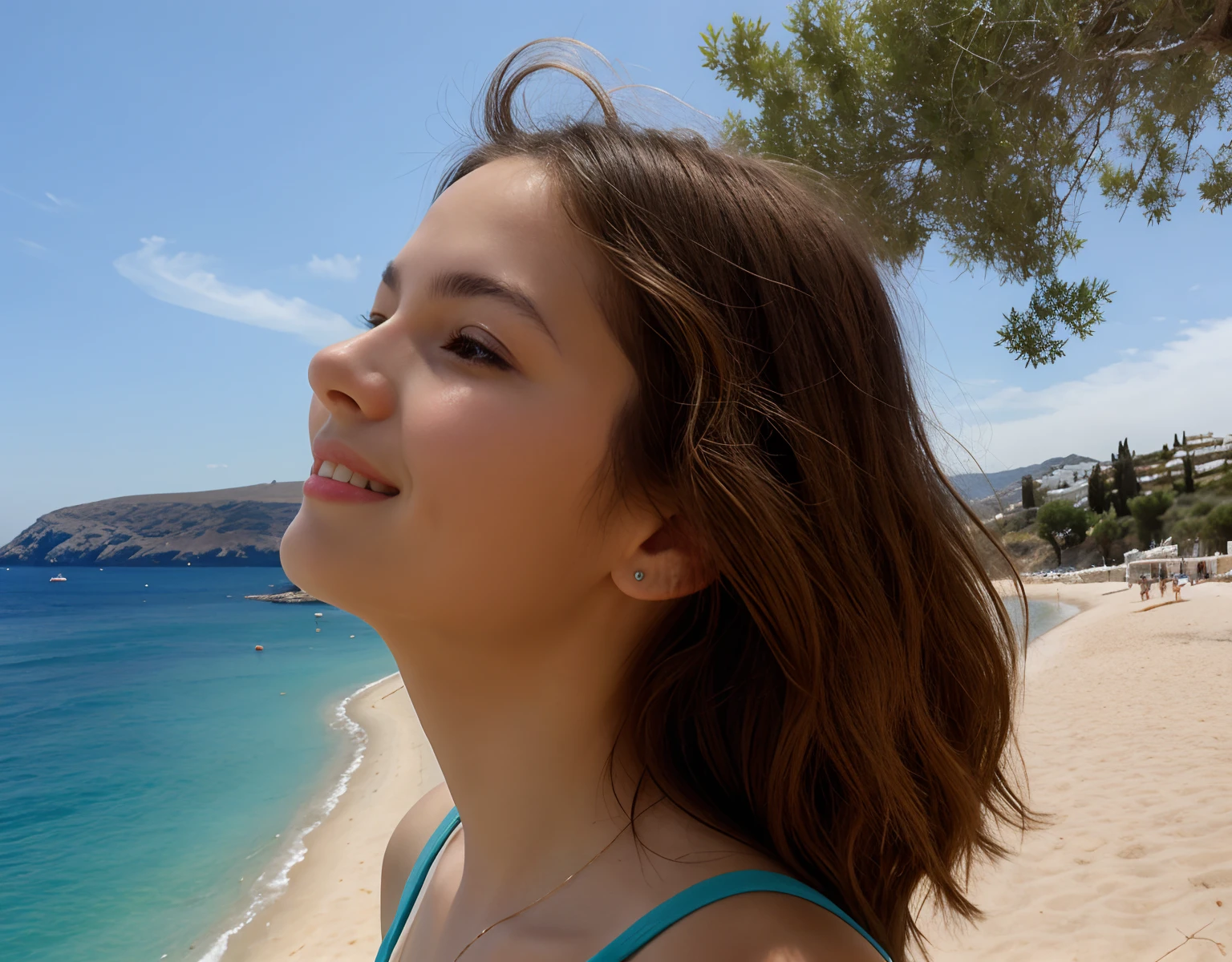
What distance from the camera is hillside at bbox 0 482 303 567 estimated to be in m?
125

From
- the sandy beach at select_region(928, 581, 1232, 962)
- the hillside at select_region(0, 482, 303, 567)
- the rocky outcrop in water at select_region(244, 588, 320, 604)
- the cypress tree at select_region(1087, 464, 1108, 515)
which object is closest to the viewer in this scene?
the sandy beach at select_region(928, 581, 1232, 962)

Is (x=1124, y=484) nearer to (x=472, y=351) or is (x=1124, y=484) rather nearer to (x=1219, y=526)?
(x=1219, y=526)

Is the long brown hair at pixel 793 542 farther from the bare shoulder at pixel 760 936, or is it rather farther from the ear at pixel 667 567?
the bare shoulder at pixel 760 936

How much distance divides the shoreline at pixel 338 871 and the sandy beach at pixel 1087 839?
1.2 inches

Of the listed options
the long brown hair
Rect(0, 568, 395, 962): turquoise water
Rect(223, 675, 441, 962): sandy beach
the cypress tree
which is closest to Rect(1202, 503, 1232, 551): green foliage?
the cypress tree

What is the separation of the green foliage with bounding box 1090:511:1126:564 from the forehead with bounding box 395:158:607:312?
191 ft

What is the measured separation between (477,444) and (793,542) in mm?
404

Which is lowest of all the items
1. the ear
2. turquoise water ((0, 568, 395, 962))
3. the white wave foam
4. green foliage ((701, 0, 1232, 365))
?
turquoise water ((0, 568, 395, 962))

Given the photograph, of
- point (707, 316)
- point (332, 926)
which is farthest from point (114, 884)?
point (707, 316)

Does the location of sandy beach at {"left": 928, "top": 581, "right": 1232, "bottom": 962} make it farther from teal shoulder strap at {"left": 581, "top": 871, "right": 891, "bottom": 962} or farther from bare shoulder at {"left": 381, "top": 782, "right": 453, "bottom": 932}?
teal shoulder strap at {"left": 581, "top": 871, "right": 891, "bottom": 962}

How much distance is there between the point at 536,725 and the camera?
→ 1110 mm

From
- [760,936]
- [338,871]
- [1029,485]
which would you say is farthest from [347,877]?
[760,936]

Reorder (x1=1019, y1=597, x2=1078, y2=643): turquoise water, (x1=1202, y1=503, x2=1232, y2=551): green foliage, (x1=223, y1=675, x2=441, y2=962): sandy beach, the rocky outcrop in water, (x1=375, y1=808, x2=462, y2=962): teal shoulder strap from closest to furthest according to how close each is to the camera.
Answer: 1. (x1=375, y1=808, x2=462, y2=962): teal shoulder strap
2. (x1=223, y1=675, x2=441, y2=962): sandy beach
3. (x1=1019, y1=597, x2=1078, y2=643): turquoise water
4. (x1=1202, y1=503, x2=1232, y2=551): green foliage
5. the rocky outcrop in water

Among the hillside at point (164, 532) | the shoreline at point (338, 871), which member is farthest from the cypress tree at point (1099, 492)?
the hillside at point (164, 532)
